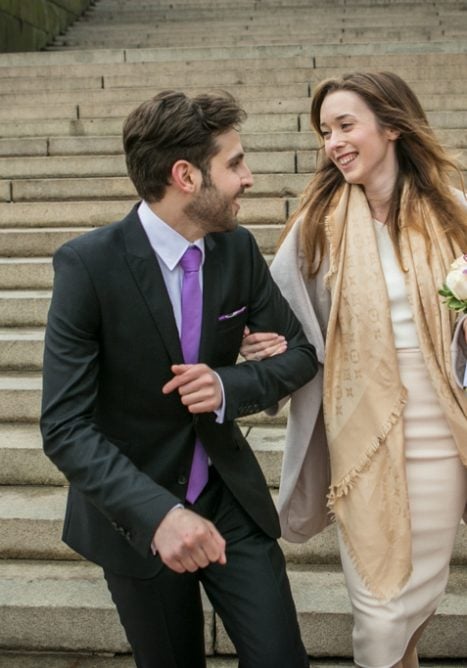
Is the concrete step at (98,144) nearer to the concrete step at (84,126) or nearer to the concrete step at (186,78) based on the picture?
the concrete step at (84,126)

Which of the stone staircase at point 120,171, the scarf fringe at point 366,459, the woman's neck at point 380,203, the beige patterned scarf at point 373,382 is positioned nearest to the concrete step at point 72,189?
the stone staircase at point 120,171

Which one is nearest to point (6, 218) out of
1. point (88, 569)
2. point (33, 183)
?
point (33, 183)

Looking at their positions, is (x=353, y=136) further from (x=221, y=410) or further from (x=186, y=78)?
(x=186, y=78)

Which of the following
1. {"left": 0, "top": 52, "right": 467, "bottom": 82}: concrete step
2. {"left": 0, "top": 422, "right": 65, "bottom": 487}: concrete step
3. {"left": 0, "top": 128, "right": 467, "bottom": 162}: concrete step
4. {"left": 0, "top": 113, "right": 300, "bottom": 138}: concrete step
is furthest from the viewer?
{"left": 0, "top": 52, "right": 467, "bottom": 82}: concrete step

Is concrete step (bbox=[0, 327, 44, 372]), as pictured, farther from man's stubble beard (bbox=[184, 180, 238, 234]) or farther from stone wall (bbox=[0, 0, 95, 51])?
stone wall (bbox=[0, 0, 95, 51])

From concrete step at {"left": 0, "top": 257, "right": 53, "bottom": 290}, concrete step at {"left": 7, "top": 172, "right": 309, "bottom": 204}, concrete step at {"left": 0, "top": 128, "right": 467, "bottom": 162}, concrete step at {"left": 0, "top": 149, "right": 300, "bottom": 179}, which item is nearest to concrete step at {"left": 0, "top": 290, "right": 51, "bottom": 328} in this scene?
concrete step at {"left": 0, "top": 257, "right": 53, "bottom": 290}

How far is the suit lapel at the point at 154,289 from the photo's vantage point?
2.23 metres

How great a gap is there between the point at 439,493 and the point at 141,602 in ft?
3.00

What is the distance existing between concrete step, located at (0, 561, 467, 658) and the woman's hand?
1.39 meters

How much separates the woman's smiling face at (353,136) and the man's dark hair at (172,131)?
49 centimetres

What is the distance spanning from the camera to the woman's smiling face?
2.67 m

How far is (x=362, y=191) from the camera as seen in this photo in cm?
276

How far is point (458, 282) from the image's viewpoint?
2406mm

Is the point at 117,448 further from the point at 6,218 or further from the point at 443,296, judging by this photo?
the point at 6,218
